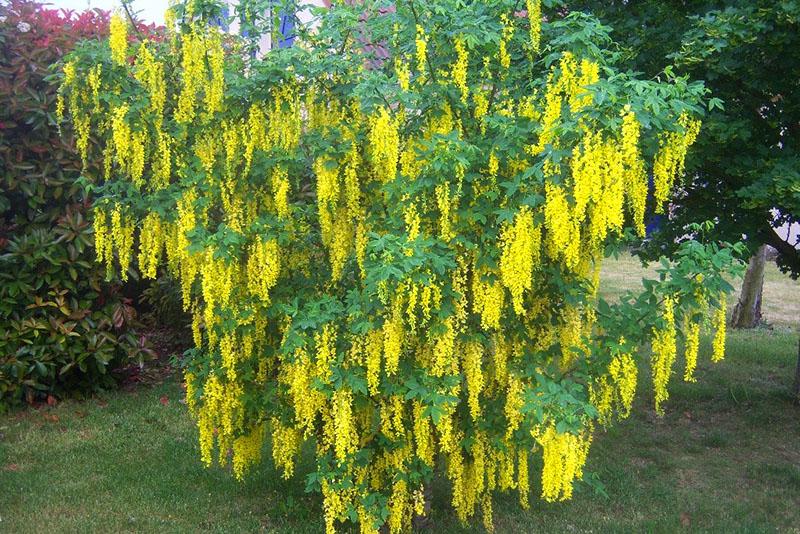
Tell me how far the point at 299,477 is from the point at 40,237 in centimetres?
399

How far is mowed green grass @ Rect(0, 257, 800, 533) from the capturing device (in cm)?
625

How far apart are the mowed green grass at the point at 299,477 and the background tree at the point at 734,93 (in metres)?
2.05

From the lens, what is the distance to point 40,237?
859 cm

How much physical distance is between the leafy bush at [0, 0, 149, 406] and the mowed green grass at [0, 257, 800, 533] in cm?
64

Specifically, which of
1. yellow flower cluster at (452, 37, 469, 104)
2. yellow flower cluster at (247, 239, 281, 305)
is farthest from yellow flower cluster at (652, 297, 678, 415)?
yellow flower cluster at (247, 239, 281, 305)

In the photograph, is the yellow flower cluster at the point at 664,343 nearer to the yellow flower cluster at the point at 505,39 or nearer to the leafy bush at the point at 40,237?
the yellow flower cluster at the point at 505,39

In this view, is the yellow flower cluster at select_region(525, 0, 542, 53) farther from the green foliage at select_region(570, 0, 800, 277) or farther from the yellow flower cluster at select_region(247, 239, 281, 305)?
the yellow flower cluster at select_region(247, 239, 281, 305)

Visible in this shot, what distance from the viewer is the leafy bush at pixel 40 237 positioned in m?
8.49

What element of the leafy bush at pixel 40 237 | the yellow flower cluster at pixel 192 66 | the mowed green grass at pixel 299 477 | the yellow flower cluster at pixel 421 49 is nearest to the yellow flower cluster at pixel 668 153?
the yellow flower cluster at pixel 421 49

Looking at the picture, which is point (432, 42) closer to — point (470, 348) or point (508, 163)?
point (508, 163)

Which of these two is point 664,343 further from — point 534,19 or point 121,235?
point 121,235

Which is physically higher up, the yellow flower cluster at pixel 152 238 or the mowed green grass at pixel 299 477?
the yellow flower cluster at pixel 152 238

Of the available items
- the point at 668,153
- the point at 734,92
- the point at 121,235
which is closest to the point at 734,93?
the point at 734,92

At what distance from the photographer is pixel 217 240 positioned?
4969mm
